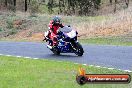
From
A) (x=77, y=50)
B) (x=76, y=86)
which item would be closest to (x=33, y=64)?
(x=77, y=50)

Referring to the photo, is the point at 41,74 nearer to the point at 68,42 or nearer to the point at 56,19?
the point at 68,42

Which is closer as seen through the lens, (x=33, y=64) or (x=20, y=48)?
(x=33, y=64)

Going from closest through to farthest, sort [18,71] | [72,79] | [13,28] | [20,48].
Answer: [72,79] → [18,71] → [20,48] → [13,28]

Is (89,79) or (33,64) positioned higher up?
(89,79)

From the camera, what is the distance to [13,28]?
43250 millimetres

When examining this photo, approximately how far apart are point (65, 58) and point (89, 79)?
10633 millimetres

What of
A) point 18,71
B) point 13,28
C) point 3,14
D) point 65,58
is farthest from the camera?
point 3,14

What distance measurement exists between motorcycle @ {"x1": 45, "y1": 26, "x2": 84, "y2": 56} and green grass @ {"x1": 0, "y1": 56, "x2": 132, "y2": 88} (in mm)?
2639

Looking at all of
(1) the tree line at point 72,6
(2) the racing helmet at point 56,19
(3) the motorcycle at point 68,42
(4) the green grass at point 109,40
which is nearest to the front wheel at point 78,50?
(3) the motorcycle at point 68,42

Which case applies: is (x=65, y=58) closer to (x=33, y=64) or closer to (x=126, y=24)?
(x=33, y=64)

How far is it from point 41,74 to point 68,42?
5.94 meters

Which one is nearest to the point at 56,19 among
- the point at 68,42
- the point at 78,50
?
the point at 68,42

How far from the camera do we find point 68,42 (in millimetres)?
18547

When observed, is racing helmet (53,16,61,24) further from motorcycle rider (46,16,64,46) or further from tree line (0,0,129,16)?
tree line (0,0,129,16)
